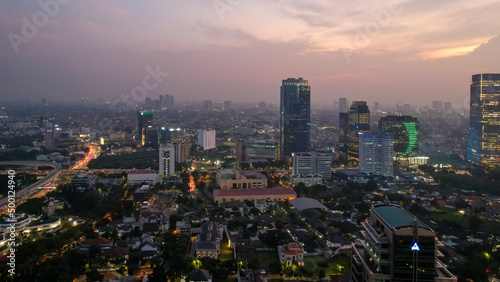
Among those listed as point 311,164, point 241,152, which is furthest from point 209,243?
point 241,152

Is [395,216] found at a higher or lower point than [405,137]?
lower

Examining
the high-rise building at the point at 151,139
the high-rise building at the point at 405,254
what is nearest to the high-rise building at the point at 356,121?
the high-rise building at the point at 151,139

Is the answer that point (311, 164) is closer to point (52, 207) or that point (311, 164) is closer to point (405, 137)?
point (405, 137)

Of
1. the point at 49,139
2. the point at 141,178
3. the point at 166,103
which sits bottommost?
the point at 141,178

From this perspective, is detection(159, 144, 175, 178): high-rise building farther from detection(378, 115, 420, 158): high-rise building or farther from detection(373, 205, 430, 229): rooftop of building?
detection(378, 115, 420, 158): high-rise building

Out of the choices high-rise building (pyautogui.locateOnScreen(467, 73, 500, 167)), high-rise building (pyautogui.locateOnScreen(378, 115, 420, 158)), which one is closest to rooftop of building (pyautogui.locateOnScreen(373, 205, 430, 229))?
high-rise building (pyautogui.locateOnScreen(378, 115, 420, 158))

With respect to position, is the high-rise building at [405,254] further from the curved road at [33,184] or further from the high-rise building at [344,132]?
the high-rise building at [344,132]

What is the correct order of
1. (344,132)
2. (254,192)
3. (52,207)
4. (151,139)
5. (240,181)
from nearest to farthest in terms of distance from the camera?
(52,207), (254,192), (240,181), (344,132), (151,139)
